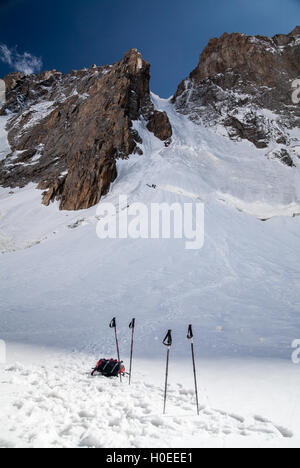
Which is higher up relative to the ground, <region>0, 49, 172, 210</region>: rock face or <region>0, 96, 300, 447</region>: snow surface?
<region>0, 49, 172, 210</region>: rock face

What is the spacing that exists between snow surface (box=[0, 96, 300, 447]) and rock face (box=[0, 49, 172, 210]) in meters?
7.08

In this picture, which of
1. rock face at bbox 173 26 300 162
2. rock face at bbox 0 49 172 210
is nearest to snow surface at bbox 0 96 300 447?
rock face at bbox 0 49 172 210

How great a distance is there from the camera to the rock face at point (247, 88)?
4438 centimetres

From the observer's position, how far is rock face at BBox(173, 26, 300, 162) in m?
44.4

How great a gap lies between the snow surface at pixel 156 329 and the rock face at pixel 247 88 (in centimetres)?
2584

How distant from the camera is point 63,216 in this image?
2788 centimetres

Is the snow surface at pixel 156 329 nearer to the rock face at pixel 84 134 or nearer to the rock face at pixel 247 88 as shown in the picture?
the rock face at pixel 84 134

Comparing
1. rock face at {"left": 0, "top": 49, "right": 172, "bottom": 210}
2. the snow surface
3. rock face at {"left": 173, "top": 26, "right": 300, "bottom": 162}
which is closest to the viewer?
the snow surface

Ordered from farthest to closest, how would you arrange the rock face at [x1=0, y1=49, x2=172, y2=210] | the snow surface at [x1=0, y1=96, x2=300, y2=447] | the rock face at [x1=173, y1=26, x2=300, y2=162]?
the rock face at [x1=173, y1=26, x2=300, y2=162]
the rock face at [x1=0, y1=49, x2=172, y2=210]
the snow surface at [x1=0, y1=96, x2=300, y2=447]

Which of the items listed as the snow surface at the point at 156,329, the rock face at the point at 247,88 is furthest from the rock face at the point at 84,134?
the rock face at the point at 247,88

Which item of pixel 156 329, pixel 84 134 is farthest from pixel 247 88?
pixel 156 329

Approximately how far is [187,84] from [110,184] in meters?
46.9

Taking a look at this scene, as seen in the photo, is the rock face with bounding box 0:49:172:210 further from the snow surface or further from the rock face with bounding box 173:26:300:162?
the rock face with bounding box 173:26:300:162
